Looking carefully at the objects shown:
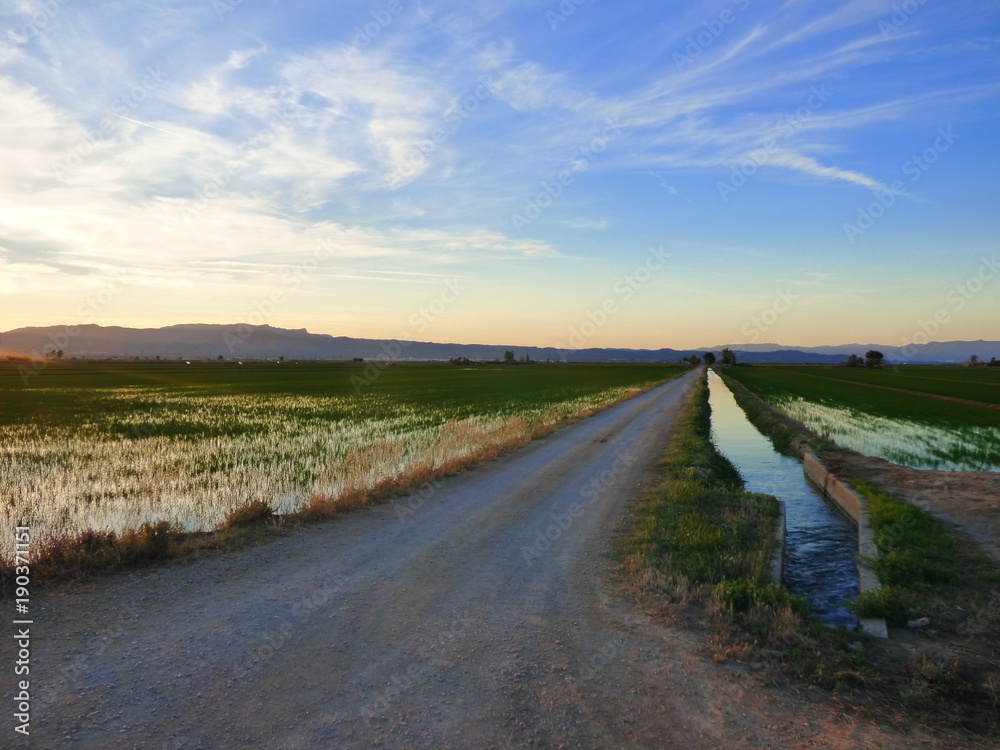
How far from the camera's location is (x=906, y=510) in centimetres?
1159

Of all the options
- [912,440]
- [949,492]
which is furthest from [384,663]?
[912,440]

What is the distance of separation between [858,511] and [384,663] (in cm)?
1173

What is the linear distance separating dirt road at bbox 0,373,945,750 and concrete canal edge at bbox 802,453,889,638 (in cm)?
252

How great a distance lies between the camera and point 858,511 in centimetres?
1294

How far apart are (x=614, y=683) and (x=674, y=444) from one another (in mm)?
16344

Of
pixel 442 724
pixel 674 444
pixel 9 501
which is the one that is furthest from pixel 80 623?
pixel 674 444

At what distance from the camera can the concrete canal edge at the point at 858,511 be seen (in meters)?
7.11

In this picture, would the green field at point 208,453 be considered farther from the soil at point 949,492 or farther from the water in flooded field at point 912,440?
the water in flooded field at point 912,440

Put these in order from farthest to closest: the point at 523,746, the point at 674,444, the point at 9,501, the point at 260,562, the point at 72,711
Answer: the point at 674,444 < the point at 9,501 < the point at 260,562 < the point at 72,711 < the point at 523,746

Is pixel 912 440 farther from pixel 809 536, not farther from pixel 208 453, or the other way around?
pixel 208 453

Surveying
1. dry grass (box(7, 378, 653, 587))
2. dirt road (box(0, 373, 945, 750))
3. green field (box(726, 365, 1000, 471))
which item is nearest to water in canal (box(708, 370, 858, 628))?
dirt road (box(0, 373, 945, 750))

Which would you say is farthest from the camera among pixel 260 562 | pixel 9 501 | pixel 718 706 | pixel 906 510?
pixel 9 501

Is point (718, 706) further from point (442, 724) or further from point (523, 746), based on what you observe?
point (442, 724)

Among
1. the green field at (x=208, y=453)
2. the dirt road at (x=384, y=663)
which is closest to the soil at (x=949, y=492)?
the dirt road at (x=384, y=663)
